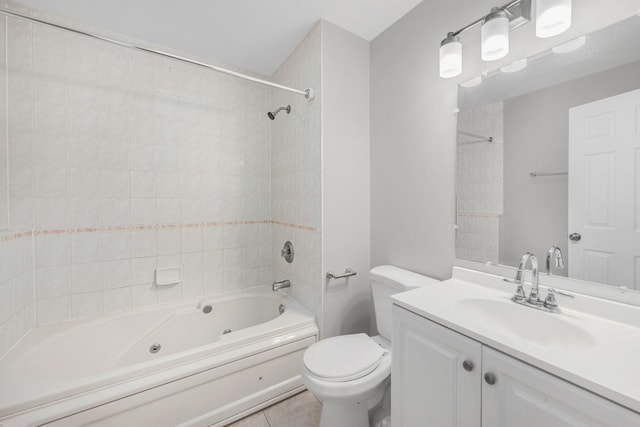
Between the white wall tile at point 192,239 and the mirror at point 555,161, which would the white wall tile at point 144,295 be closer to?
the white wall tile at point 192,239

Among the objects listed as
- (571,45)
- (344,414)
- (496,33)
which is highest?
(496,33)

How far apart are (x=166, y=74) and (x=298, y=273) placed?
1915mm

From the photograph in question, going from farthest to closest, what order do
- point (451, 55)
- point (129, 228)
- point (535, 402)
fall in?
point (129, 228)
point (451, 55)
point (535, 402)

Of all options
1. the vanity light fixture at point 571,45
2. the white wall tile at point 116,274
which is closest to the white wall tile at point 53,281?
the white wall tile at point 116,274

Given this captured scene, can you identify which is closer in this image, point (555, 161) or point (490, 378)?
point (490, 378)

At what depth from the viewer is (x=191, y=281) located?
2.09 m

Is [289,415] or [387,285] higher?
[387,285]

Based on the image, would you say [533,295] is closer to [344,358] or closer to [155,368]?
[344,358]

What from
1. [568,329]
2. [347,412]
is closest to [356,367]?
[347,412]

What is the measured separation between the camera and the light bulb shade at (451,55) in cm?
122

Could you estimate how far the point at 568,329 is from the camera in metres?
0.86

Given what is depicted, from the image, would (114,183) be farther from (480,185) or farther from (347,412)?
(480,185)

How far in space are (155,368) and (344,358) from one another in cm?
97

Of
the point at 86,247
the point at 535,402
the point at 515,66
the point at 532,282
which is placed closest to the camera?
the point at 535,402
